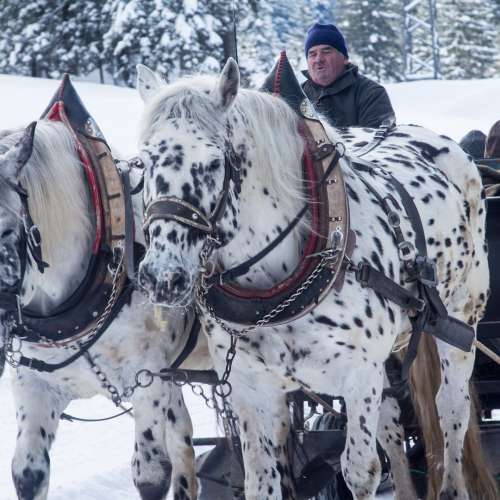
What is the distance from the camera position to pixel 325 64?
4941mm

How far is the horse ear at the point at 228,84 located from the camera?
292 cm

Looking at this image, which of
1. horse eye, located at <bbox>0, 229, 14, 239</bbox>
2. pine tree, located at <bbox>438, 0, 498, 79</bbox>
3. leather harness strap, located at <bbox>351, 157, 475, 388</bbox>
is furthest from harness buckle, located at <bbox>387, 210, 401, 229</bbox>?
pine tree, located at <bbox>438, 0, 498, 79</bbox>

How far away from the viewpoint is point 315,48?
492 cm

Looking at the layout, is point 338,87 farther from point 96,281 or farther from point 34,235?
point 34,235

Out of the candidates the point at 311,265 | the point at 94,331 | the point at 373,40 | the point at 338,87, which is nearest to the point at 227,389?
the point at 94,331

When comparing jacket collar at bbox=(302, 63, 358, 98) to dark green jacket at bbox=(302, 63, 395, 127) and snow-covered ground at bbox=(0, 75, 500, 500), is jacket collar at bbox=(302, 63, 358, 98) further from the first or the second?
snow-covered ground at bbox=(0, 75, 500, 500)

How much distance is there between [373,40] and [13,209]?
3863cm

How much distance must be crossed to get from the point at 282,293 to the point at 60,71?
24.9m

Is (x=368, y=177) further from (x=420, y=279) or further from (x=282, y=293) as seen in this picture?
(x=282, y=293)

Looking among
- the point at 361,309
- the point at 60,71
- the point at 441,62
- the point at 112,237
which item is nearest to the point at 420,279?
the point at 361,309

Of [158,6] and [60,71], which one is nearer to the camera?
[158,6]

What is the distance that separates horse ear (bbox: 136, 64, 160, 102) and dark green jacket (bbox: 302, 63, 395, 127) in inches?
70.8

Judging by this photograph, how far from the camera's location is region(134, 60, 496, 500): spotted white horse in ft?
9.18

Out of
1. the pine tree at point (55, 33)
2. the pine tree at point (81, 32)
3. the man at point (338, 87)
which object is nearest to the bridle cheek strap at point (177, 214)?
the man at point (338, 87)
